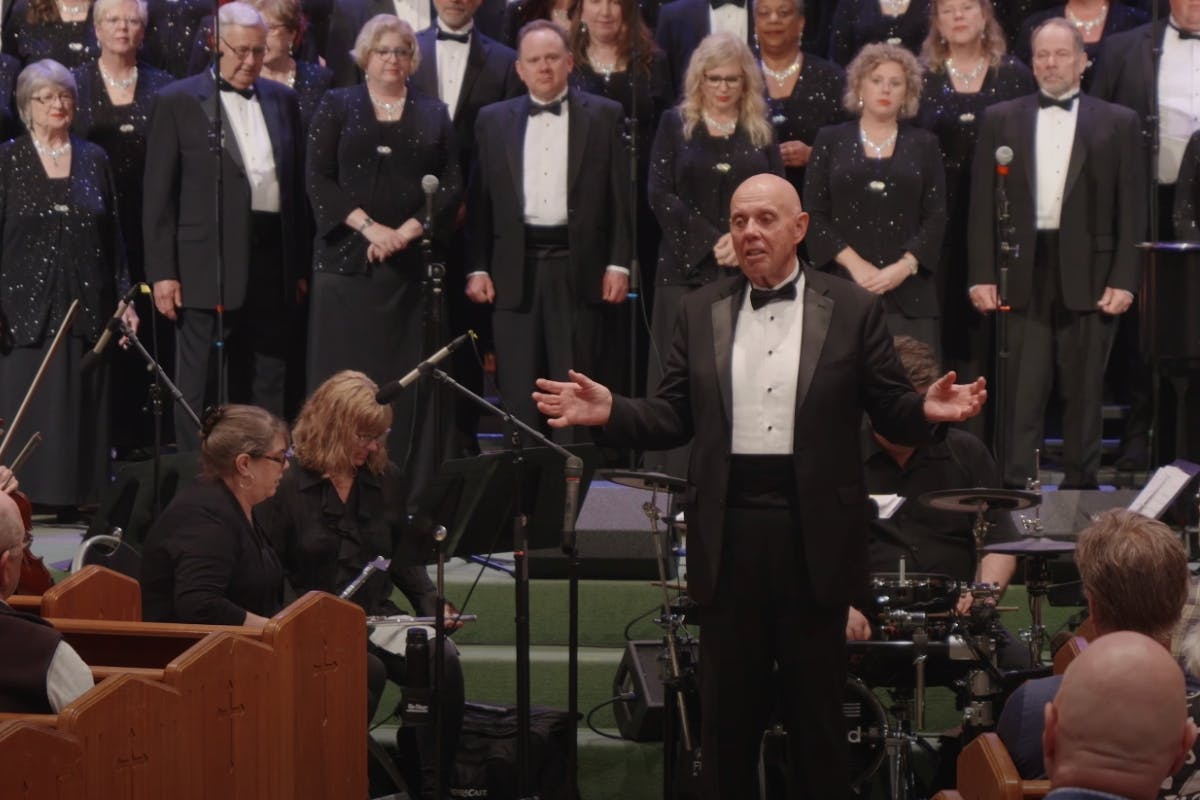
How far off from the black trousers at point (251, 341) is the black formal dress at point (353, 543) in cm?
169

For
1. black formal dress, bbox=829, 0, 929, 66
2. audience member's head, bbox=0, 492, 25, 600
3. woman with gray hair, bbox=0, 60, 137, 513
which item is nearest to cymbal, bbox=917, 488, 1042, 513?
audience member's head, bbox=0, 492, 25, 600

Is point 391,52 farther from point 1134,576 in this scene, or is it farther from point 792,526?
point 1134,576

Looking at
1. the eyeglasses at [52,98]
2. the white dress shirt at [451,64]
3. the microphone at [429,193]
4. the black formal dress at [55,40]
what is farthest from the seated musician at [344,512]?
the black formal dress at [55,40]

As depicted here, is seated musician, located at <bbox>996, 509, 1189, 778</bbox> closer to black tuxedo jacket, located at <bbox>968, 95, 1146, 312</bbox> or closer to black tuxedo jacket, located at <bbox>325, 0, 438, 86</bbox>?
black tuxedo jacket, located at <bbox>968, 95, 1146, 312</bbox>

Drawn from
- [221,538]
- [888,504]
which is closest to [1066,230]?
[888,504]

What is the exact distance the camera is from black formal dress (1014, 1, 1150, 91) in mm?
6395

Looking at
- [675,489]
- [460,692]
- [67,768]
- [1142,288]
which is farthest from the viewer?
[1142,288]

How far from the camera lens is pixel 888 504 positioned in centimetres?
436

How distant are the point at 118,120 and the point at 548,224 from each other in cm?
167

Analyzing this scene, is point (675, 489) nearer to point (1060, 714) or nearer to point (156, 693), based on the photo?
point (156, 693)

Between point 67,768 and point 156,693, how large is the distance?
317 mm

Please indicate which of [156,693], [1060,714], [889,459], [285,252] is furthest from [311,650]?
[285,252]

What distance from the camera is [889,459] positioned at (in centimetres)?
461

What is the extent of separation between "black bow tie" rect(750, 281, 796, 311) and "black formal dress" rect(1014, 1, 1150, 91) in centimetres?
325
